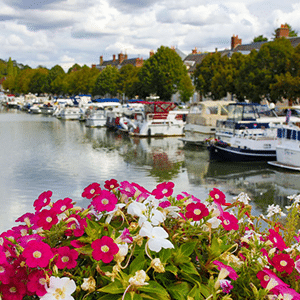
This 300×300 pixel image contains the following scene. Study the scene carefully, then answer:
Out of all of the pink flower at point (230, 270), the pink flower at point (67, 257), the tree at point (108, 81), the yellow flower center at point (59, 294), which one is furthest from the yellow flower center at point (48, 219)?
the tree at point (108, 81)

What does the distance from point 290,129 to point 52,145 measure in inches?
686

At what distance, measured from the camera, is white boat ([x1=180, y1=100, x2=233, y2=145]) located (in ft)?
109

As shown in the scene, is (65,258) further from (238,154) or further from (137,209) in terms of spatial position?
(238,154)

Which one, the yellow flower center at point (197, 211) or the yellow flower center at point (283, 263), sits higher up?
the yellow flower center at point (197, 211)

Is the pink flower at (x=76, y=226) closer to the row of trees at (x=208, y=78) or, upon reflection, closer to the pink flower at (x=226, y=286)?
the pink flower at (x=226, y=286)

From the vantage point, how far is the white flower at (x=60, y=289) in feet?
7.42

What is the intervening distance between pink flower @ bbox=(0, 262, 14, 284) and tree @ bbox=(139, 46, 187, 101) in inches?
2354

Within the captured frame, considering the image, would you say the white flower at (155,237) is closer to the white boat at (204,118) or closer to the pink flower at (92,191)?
the pink flower at (92,191)

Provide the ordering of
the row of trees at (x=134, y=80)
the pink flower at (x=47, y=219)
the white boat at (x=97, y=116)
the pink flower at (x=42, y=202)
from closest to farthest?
the pink flower at (x=47, y=219), the pink flower at (x=42, y=202), the white boat at (x=97, y=116), the row of trees at (x=134, y=80)

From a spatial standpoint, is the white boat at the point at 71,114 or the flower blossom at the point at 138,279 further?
the white boat at the point at 71,114

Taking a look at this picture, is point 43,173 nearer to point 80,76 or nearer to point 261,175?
point 261,175

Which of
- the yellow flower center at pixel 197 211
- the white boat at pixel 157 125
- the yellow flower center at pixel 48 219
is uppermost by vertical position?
the yellow flower center at pixel 197 211

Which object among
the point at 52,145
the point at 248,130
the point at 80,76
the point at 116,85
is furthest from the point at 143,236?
the point at 80,76

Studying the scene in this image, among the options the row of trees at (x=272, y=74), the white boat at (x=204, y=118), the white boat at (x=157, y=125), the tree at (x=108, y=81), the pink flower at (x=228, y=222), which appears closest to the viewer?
the pink flower at (x=228, y=222)
